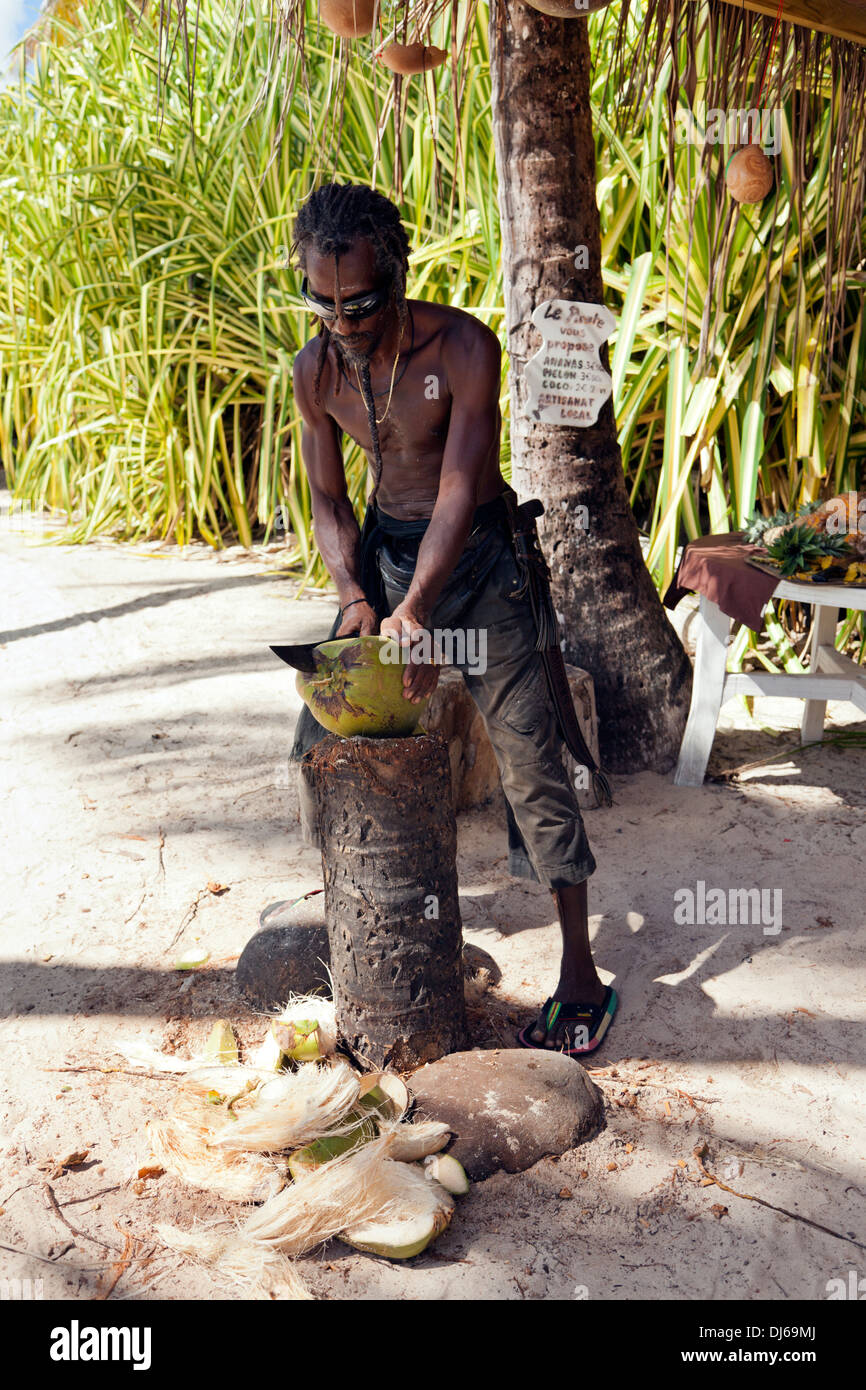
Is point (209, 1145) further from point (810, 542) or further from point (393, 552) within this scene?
point (810, 542)

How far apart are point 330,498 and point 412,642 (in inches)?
19.6

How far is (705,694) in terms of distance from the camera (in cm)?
328

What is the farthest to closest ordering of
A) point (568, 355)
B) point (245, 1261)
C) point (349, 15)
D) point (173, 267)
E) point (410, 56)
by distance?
point (173, 267)
point (568, 355)
point (410, 56)
point (349, 15)
point (245, 1261)

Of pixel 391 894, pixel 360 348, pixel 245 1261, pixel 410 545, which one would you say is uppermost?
pixel 360 348

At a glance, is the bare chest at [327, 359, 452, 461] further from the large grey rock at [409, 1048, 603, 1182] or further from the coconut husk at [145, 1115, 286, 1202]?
the coconut husk at [145, 1115, 286, 1202]

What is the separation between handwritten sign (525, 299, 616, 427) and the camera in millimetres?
3098

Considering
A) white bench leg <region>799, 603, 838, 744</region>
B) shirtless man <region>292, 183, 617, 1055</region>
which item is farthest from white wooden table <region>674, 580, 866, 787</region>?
shirtless man <region>292, 183, 617, 1055</region>

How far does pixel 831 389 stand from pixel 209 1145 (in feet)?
11.5

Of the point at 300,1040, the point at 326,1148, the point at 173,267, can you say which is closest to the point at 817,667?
the point at 300,1040

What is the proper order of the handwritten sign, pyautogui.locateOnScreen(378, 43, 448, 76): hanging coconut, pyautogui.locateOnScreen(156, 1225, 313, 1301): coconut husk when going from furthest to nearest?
the handwritten sign < pyautogui.locateOnScreen(378, 43, 448, 76): hanging coconut < pyautogui.locateOnScreen(156, 1225, 313, 1301): coconut husk

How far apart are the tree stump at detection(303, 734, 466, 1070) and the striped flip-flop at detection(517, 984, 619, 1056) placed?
0.20m

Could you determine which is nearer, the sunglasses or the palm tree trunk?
the sunglasses

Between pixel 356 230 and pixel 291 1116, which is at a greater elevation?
pixel 356 230

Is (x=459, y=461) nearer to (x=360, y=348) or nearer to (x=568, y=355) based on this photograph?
(x=360, y=348)
